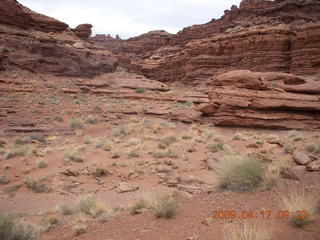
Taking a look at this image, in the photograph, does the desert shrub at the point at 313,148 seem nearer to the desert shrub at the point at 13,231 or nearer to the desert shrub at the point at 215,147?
the desert shrub at the point at 215,147

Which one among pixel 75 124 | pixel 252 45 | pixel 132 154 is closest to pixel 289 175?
pixel 132 154

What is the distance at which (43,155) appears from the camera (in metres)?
10.9

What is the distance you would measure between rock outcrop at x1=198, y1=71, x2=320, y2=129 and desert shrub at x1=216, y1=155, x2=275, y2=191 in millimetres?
9842

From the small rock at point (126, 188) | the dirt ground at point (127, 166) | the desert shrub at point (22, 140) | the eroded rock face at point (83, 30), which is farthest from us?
the eroded rock face at point (83, 30)

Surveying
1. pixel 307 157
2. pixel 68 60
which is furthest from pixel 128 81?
pixel 307 157

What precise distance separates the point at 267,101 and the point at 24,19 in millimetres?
36262

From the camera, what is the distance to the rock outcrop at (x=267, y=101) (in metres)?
13.9

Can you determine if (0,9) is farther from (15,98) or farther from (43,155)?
(43,155)

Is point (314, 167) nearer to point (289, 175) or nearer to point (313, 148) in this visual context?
point (289, 175)

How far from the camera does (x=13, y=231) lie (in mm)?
3721

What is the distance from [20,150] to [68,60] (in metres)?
25.9

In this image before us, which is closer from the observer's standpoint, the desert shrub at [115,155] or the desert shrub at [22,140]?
the desert shrub at [115,155]
